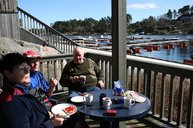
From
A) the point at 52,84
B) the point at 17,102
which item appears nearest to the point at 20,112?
the point at 17,102

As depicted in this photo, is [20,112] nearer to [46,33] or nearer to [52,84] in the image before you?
[52,84]

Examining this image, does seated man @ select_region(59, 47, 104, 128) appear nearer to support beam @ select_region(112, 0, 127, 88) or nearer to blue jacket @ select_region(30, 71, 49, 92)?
support beam @ select_region(112, 0, 127, 88)

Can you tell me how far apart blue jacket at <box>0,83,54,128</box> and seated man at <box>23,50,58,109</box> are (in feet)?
2.95

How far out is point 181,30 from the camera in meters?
89.4

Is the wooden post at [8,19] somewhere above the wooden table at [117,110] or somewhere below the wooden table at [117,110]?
above

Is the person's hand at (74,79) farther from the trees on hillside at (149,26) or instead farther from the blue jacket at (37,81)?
the trees on hillside at (149,26)

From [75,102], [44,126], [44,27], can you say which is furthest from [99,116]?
[44,27]

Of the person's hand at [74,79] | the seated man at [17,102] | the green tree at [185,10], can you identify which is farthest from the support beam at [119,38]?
the green tree at [185,10]

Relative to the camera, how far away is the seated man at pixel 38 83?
105 inches

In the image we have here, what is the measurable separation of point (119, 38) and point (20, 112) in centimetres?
190

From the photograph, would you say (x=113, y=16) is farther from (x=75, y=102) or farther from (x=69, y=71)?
(x=75, y=102)

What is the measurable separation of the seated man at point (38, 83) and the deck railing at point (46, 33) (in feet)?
26.5

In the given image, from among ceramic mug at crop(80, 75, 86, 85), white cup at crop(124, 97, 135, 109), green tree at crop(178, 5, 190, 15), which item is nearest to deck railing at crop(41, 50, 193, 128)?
ceramic mug at crop(80, 75, 86, 85)

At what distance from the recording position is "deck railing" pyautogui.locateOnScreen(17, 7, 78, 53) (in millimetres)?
10508
